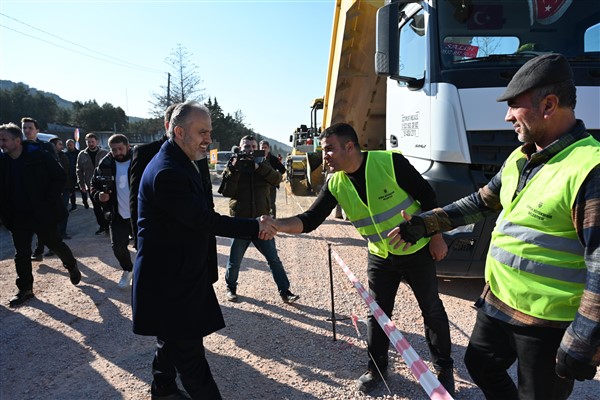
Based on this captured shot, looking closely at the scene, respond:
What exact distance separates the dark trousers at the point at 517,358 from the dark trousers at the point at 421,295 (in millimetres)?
676

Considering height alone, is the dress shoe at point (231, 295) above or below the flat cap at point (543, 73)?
below

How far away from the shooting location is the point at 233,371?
3191 millimetres

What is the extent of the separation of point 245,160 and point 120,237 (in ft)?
6.25

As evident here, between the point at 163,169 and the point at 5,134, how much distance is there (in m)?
3.48

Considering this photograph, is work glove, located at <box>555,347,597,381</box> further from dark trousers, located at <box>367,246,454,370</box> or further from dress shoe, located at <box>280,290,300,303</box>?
dress shoe, located at <box>280,290,300,303</box>

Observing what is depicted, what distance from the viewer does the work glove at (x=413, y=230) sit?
225 cm

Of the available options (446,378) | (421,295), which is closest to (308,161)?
(421,295)

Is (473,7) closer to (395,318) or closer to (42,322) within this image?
(395,318)

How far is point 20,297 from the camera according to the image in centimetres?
453

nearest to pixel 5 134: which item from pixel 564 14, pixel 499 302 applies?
pixel 499 302

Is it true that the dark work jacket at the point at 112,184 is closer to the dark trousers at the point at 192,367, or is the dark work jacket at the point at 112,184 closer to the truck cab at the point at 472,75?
the dark trousers at the point at 192,367

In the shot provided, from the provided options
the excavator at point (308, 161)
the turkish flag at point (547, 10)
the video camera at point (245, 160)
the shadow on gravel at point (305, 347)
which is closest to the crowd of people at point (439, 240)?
the shadow on gravel at point (305, 347)

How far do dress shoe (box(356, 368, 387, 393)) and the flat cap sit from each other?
217cm

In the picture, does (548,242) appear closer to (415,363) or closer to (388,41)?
(415,363)
